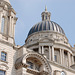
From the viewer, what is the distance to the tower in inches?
1696

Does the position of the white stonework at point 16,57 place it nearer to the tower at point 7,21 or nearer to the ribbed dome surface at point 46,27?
the tower at point 7,21

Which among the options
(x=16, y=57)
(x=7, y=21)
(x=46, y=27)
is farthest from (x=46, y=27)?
(x=16, y=57)

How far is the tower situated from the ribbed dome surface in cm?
3306

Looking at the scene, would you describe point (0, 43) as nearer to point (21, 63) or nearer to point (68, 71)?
point (21, 63)

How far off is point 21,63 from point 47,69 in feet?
20.2

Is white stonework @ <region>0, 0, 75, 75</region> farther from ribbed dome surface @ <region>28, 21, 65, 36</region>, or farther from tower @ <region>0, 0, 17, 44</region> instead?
ribbed dome surface @ <region>28, 21, 65, 36</region>

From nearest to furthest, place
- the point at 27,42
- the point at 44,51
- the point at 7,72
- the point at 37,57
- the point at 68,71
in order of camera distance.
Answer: the point at 7,72 → the point at 37,57 → the point at 68,71 → the point at 44,51 → the point at 27,42

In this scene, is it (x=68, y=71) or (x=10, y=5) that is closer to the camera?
(x=10, y=5)

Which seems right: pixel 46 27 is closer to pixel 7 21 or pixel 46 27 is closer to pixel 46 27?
pixel 46 27

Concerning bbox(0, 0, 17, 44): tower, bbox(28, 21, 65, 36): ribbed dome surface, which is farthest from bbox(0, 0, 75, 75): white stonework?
bbox(28, 21, 65, 36): ribbed dome surface

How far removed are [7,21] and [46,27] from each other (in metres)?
35.8

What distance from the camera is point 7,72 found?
39562 mm

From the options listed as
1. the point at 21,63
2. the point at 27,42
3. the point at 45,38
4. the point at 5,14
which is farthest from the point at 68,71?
the point at 27,42

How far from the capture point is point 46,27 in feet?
263
